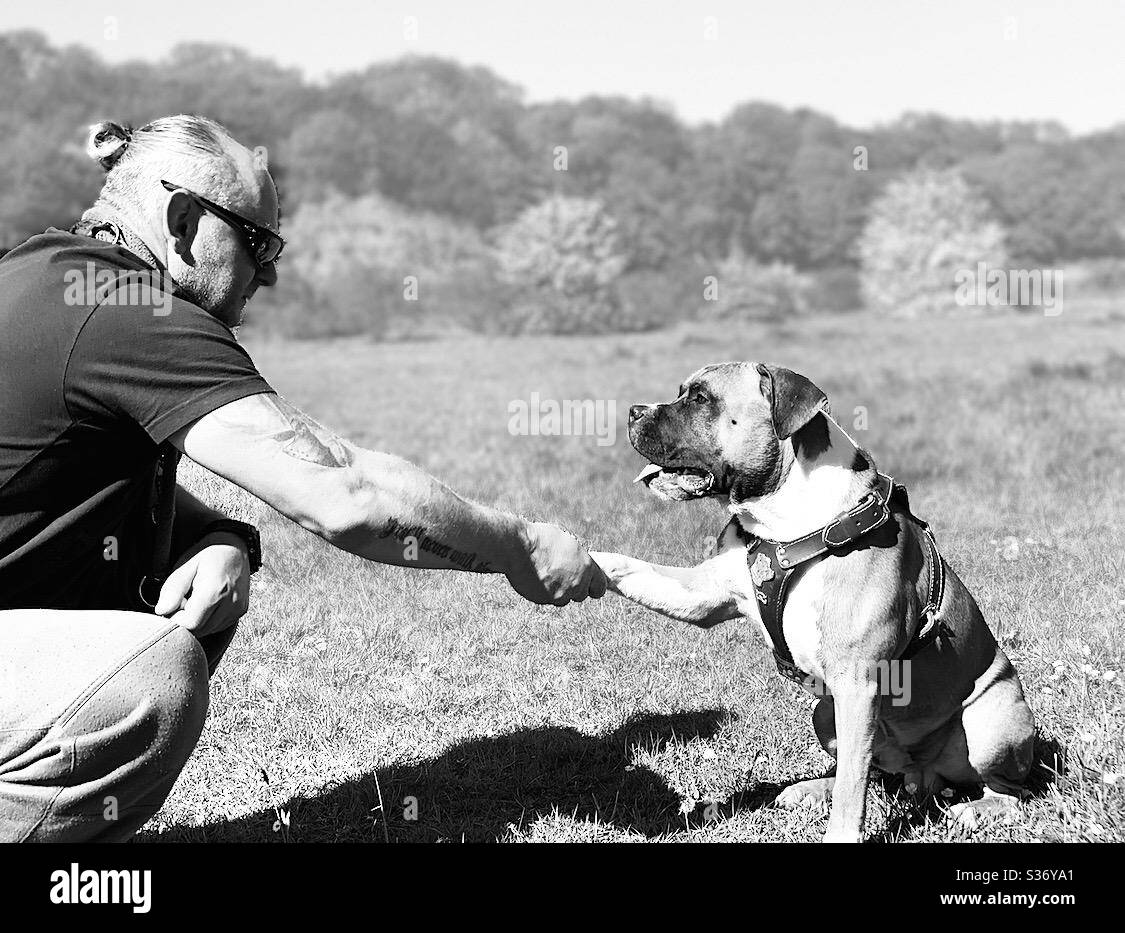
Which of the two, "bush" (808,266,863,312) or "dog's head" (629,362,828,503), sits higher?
"dog's head" (629,362,828,503)

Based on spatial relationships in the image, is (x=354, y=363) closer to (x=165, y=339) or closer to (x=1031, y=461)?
(x=1031, y=461)

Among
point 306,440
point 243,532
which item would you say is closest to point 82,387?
point 306,440

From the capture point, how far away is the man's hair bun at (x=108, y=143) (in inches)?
132

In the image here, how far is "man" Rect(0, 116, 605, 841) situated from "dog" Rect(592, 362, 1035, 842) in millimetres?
899

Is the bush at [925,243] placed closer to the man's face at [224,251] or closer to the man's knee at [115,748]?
the man's face at [224,251]

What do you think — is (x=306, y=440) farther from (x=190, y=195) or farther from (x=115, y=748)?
(x=115, y=748)

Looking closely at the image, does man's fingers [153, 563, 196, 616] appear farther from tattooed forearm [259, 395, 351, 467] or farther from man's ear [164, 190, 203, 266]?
man's ear [164, 190, 203, 266]

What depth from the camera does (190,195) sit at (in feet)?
10.5

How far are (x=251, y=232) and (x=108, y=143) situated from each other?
Answer: 1.68 feet

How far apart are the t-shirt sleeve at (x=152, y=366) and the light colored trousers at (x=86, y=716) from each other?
62 cm

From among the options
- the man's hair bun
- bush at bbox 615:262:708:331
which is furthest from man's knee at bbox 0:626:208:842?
bush at bbox 615:262:708:331

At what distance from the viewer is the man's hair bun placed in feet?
11.0
